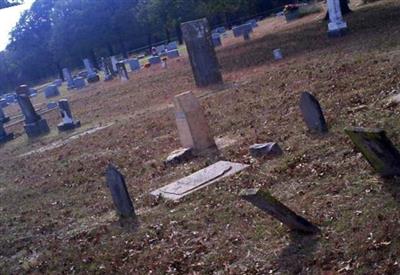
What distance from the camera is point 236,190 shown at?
297 inches

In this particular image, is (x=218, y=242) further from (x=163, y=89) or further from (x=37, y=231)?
(x=163, y=89)

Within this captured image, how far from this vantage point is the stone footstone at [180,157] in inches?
395

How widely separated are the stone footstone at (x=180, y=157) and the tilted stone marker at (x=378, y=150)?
441 cm

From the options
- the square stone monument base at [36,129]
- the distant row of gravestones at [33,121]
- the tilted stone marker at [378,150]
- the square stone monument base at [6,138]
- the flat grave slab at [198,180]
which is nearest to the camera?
the tilted stone marker at [378,150]

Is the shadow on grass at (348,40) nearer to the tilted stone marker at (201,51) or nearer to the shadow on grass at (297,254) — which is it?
the tilted stone marker at (201,51)

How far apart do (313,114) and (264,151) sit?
1.05m

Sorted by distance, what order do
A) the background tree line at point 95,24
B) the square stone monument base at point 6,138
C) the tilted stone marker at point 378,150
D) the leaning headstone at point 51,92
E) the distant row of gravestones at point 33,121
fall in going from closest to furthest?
the tilted stone marker at point 378,150
the distant row of gravestones at point 33,121
the square stone monument base at point 6,138
the leaning headstone at point 51,92
the background tree line at point 95,24

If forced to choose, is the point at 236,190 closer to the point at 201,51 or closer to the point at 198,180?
the point at 198,180

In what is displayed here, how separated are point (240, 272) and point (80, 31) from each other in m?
57.0

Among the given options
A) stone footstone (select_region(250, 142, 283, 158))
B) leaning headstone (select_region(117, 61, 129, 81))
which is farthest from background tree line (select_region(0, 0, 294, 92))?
stone footstone (select_region(250, 142, 283, 158))

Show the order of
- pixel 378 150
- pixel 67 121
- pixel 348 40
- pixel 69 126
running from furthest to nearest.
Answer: pixel 67 121 → pixel 69 126 → pixel 348 40 → pixel 378 150

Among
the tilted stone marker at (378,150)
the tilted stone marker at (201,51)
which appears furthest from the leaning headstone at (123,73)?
the tilted stone marker at (378,150)

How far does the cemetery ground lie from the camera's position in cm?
548

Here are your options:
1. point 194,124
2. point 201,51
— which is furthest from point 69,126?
point 194,124
